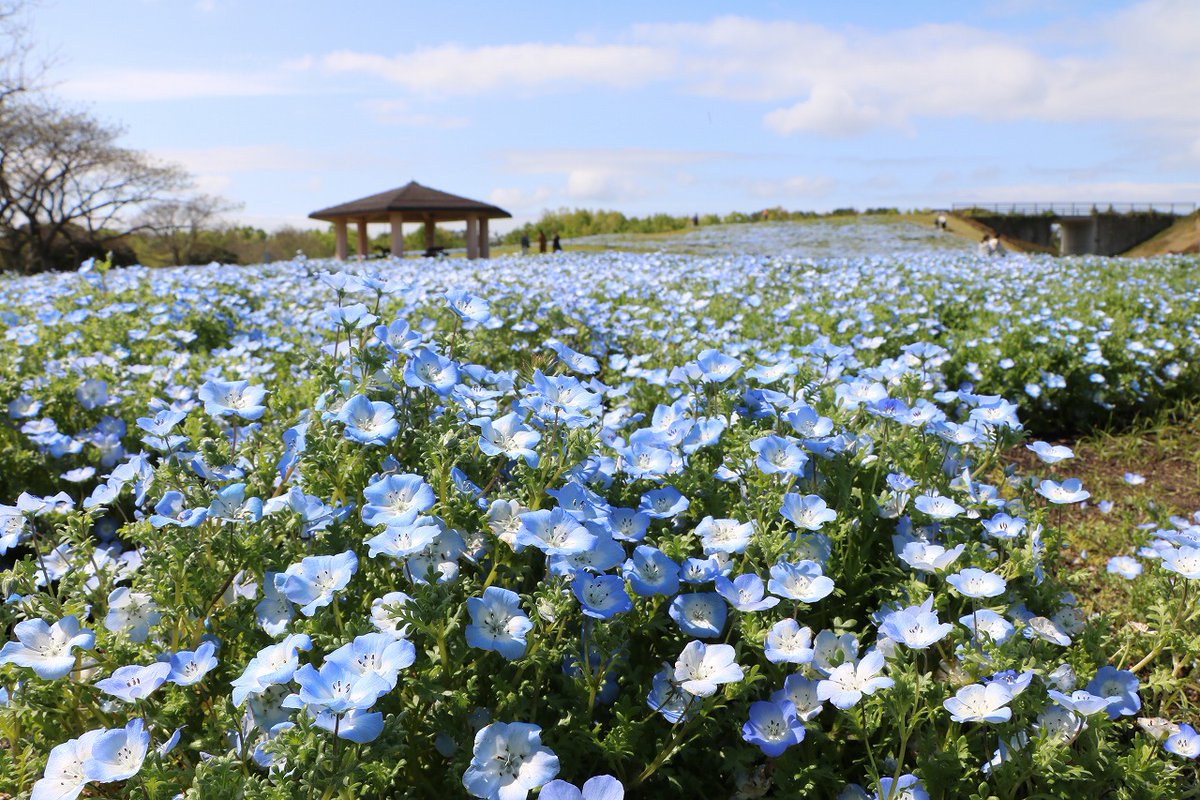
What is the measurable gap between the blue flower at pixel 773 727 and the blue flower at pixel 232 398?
4.42 ft

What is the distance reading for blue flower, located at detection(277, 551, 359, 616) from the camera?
140 cm

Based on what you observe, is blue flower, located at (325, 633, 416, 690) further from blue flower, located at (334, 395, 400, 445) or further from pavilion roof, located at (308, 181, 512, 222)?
pavilion roof, located at (308, 181, 512, 222)

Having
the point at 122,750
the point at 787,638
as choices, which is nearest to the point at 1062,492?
the point at 787,638

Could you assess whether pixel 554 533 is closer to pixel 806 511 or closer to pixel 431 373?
pixel 431 373

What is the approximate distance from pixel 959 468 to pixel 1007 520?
422 millimetres

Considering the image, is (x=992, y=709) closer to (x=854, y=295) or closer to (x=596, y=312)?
(x=596, y=312)

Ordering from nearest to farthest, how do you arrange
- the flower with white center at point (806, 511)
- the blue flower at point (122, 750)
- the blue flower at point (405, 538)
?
1. the blue flower at point (122, 750)
2. the blue flower at point (405, 538)
3. the flower with white center at point (806, 511)

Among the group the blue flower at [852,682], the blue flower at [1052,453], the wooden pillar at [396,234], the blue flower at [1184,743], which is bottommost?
the blue flower at [1184,743]

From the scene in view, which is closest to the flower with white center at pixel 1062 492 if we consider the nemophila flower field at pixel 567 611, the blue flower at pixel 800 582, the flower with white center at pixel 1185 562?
the nemophila flower field at pixel 567 611

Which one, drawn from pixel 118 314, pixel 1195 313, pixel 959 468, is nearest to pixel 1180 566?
pixel 959 468

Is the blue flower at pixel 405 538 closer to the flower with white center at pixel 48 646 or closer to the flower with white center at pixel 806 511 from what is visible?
the flower with white center at pixel 48 646

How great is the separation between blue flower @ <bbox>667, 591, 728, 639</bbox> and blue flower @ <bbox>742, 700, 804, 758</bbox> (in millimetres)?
165

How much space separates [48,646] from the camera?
1510 millimetres

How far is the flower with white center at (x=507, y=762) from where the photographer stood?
127cm
